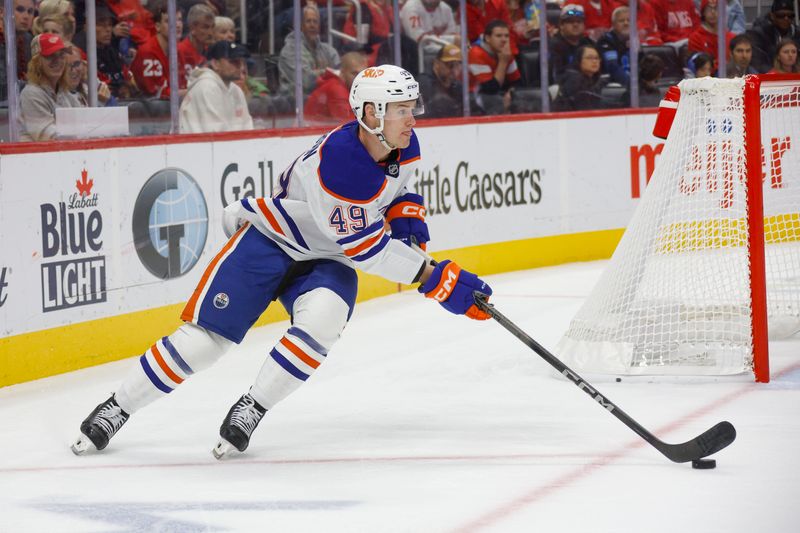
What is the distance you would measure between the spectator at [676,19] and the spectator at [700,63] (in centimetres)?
12

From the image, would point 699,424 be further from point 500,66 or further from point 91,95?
point 500,66

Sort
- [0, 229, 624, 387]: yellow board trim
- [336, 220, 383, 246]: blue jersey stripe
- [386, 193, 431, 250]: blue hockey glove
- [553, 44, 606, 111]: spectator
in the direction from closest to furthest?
[336, 220, 383, 246]: blue jersey stripe
[386, 193, 431, 250]: blue hockey glove
[0, 229, 624, 387]: yellow board trim
[553, 44, 606, 111]: spectator

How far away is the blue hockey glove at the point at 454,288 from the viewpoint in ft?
11.1

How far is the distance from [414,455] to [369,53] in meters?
3.82

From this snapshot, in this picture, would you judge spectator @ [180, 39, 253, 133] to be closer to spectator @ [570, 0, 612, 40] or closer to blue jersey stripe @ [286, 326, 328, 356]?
blue jersey stripe @ [286, 326, 328, 356]

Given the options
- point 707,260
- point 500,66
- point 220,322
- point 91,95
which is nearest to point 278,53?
point 91,95

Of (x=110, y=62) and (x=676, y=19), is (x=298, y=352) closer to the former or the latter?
(x=110, y=62)

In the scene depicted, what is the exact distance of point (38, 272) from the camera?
467 cm

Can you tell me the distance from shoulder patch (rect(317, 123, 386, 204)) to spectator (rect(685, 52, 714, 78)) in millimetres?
5587

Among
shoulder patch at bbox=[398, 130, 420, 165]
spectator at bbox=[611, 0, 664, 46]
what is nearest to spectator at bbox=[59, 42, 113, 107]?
shoulder patch at bbox=[398, 130, 420, 165]

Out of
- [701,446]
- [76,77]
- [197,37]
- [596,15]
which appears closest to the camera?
[701,446]

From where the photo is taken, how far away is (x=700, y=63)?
8.55m

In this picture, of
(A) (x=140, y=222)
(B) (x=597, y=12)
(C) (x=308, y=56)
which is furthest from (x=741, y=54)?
(A) (x=140, y=222)

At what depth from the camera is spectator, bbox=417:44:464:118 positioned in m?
7.28
